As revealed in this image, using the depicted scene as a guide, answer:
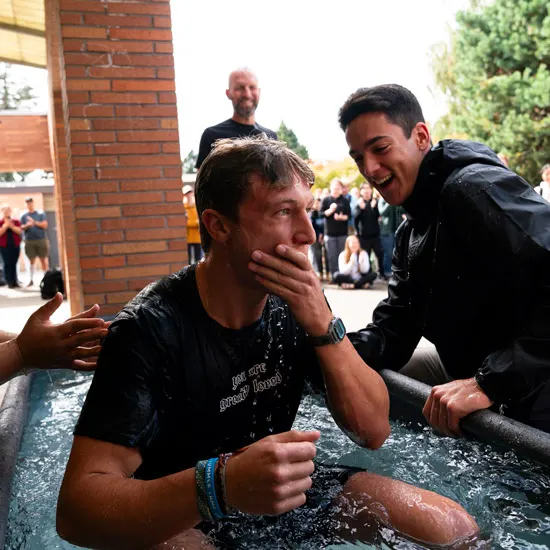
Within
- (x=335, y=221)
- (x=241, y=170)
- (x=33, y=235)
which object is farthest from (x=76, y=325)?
(x=33, y=235)

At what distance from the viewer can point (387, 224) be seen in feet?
38.9

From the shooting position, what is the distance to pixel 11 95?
53.8 metres

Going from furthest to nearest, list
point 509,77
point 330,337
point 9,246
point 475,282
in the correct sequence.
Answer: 1. point 509,77
2. point 9,246
3. point 475,282
4. point 330,337

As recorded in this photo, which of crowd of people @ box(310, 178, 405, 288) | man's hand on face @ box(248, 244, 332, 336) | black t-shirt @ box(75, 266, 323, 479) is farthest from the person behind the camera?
crowd of people @ box(310, 178, 405, 288)

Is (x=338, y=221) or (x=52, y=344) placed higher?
(x=52, y=344)

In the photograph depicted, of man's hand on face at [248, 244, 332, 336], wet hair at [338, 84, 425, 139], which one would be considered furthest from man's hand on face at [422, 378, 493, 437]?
wet hair at [338, 84, 425, 139]

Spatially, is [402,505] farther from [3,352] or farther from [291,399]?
[3,352]

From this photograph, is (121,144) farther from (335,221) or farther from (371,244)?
(371,244)

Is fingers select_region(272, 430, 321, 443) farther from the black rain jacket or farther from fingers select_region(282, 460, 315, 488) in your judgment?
the black rain jacket

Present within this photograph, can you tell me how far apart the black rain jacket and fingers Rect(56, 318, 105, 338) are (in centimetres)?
143

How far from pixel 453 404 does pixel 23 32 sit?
12003mm

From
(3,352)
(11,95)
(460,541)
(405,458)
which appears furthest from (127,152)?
(11,95)

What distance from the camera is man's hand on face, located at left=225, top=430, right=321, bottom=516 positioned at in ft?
4.88

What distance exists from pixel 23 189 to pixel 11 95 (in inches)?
1295
